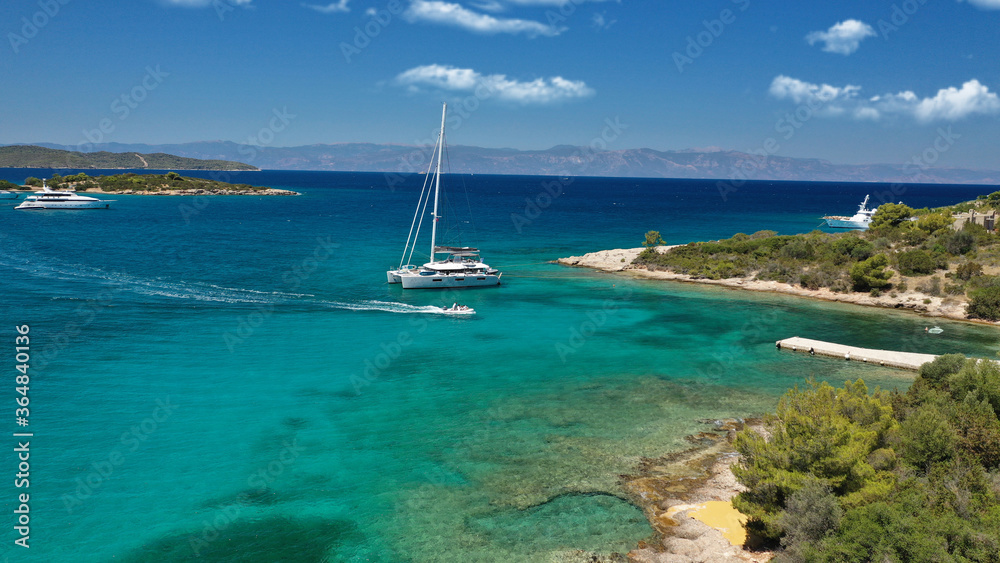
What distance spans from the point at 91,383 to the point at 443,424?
51.2 ft

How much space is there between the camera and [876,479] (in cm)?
1431

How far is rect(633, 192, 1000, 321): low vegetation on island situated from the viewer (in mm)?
45188

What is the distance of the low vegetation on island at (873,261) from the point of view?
148ft

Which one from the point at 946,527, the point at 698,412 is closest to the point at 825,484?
the point at 946,527

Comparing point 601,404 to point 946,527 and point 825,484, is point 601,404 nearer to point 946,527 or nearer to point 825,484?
point 825,484

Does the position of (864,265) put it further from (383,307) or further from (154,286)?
(154,286)

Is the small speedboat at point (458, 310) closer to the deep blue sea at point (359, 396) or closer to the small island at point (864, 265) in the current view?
the deep blue sea at point (359, 396)

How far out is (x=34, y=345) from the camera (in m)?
29.4

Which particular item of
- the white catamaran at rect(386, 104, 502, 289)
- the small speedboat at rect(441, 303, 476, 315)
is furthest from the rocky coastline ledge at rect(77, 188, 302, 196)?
the small speedboat at rect(441, 303, 476, 315)

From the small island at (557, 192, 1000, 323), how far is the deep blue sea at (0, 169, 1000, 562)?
3285mm

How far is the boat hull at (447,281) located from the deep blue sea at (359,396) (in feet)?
3.90

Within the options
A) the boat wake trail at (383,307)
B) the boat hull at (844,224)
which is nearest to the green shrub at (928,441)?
the boat wake trail at (383,307)

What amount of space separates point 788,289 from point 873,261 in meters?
6.58

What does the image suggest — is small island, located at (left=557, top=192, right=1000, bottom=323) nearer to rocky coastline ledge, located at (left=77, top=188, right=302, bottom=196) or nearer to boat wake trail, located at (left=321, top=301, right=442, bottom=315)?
boat wake trail, located at (left=321, top=301, right=442, bottom=315)
